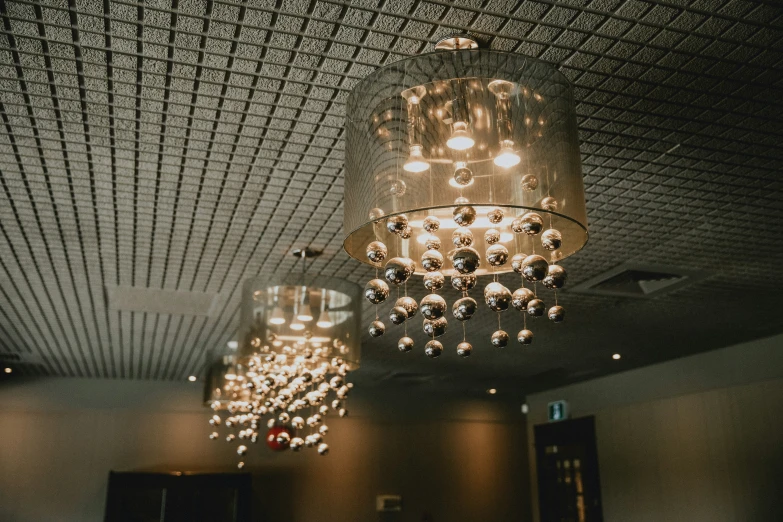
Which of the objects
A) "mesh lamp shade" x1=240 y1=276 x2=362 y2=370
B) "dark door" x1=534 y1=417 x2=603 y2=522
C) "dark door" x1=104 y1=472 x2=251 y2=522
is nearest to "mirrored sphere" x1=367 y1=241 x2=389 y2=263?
"mesh lamp shade" x1=240 y1=276 x2=362 y2=370

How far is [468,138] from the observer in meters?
1.90

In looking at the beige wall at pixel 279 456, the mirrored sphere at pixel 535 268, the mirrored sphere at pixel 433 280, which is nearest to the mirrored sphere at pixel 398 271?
the mirrored sphere at pixel 433 280

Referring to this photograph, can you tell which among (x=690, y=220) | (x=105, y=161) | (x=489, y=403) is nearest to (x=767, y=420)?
(x=690, y=220)

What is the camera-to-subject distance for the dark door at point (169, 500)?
912 cm

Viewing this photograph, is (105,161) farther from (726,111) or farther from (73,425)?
(73,425)

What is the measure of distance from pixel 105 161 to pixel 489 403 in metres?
9.59

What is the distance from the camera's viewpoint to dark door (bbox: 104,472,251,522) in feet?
29.9

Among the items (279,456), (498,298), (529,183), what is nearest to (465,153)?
(529,183)

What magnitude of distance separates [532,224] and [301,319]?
266cm

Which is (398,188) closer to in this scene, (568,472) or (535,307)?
(535,307)

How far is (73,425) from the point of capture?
9695 millimetres

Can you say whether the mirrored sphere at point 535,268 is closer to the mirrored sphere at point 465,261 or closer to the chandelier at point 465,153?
the chandelier at point 465,153

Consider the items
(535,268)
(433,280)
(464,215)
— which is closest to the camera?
(464,215)

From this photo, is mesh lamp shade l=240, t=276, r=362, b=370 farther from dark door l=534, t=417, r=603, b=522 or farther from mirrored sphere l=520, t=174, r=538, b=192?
dark door l=534, t=417, r=603, b=522
